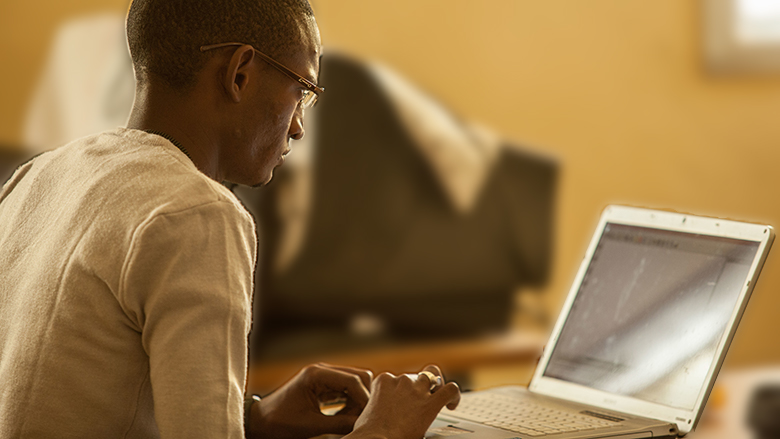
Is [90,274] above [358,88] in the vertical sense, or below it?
below

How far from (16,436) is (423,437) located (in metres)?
0.32

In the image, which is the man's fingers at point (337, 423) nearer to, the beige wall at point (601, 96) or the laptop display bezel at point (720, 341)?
the laptop display bezel at point (720, 341)

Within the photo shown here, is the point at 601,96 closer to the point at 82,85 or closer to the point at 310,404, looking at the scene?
the point at 82,85

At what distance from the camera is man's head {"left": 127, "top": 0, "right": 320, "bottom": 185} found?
70 centimetres

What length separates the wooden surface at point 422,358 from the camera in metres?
1.74

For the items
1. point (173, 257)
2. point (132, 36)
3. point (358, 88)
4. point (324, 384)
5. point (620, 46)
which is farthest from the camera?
point (620, 46)

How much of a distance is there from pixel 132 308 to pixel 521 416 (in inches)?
16.6

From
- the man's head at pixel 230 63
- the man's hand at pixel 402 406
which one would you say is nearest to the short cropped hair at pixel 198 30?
the man's head at pixel 230 63

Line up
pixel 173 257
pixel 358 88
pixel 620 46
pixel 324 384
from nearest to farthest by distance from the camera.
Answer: pixel 173 257
pixel 324 384
pixel 358 88
pixel 620 46

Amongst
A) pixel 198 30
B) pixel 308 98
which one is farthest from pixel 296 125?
pixel 198 30

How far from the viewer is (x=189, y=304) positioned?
1.92 ft

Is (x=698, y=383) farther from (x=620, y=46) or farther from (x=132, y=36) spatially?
(x=620, y=46)

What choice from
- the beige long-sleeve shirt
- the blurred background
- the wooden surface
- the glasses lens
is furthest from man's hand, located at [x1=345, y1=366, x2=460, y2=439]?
the blurred background

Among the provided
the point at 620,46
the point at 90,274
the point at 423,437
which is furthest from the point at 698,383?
the point at 620,46
